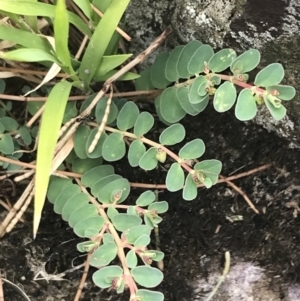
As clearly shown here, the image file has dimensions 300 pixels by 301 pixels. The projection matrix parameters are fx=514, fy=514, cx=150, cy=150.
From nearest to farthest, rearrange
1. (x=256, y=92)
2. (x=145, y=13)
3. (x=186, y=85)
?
(x=256, y=92), (x=186, y=85), (x=145, y=13)

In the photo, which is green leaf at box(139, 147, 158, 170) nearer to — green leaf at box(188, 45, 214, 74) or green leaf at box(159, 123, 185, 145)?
green leaf at box(159, 123, 185, 145)

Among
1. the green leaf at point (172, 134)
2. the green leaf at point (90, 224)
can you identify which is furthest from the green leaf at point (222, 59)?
the green leaf at point (90, 224)

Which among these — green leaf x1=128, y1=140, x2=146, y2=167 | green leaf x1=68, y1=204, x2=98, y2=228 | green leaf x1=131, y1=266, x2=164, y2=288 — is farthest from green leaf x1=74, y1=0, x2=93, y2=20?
green leaf x1=131, y1=266, x2=164, y2=288

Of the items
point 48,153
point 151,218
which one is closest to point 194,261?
point 151,218

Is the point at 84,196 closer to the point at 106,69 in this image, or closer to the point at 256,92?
the point at 106,69

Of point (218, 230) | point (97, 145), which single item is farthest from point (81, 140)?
point (218, 230)

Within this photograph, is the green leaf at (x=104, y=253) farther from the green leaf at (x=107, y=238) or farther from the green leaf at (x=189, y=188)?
the green leaf at (x=189, y=188)
